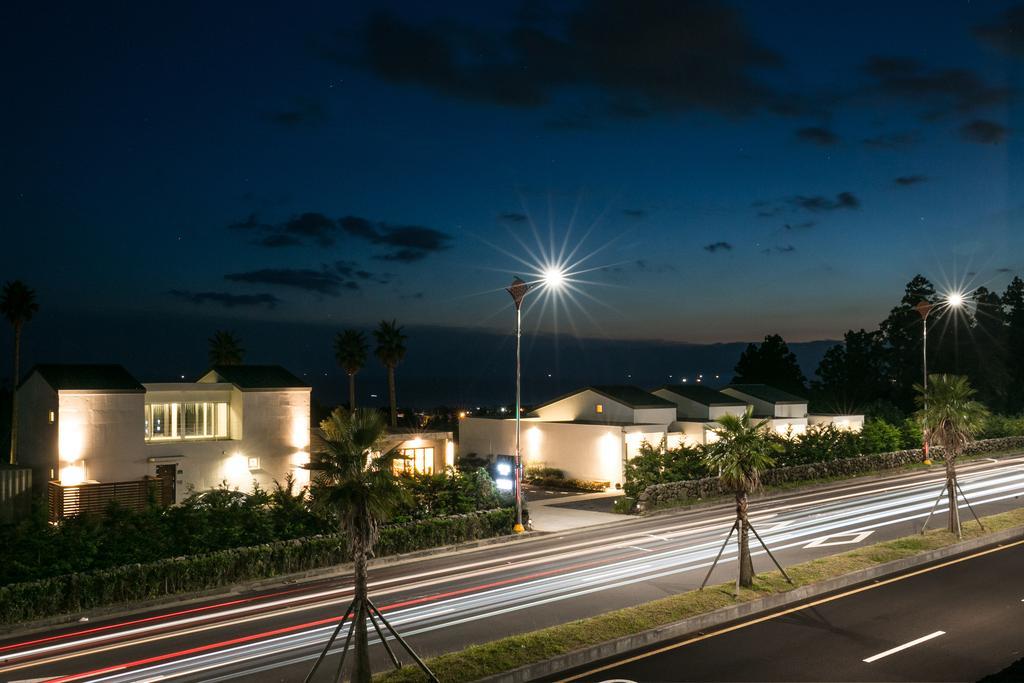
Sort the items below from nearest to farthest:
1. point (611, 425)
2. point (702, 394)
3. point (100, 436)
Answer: point (100, 436) < point (611, 425) < point (702, 394)

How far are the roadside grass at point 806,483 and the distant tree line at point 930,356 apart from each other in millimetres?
31328

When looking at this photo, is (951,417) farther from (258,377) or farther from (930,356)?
(930,356)

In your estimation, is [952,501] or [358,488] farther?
[952,501]

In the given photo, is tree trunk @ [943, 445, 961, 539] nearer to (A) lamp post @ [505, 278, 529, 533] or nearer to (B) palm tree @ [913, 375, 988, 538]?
(B) palm tree @ [913, 375, 988, 538]

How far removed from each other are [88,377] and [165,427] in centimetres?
401

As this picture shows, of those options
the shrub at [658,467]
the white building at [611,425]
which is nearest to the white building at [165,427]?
the white building at [611,425]

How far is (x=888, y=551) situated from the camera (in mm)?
24047

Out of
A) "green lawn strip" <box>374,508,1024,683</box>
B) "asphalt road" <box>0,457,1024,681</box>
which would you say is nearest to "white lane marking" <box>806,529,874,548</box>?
"asphalt road" <box>0,457,1024,681</box>

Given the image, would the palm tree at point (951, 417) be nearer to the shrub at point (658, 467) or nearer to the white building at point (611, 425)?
the shrub at point (658, 467)

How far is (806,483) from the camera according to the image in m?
44.7

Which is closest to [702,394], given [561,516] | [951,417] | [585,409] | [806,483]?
[585,409]

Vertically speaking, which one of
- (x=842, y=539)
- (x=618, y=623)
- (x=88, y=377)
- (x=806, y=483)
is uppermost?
(x=88, y=377)

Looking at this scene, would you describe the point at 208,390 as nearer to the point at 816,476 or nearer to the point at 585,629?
the point at 585,629

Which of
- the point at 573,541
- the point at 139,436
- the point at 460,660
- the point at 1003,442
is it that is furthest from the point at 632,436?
the point at 1003,442
